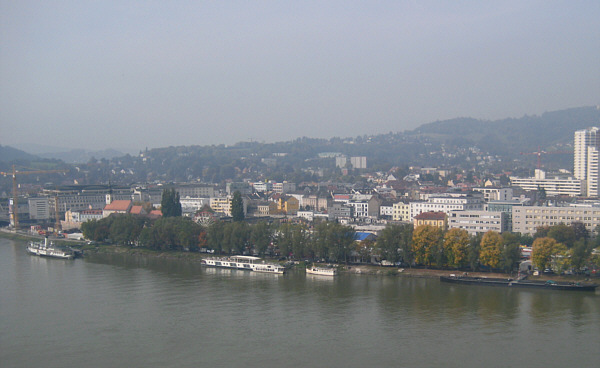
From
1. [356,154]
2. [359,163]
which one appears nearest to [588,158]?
[359,163]

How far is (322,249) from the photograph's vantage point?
36.0ft

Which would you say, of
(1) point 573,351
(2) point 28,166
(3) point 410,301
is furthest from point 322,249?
(2) point 28,166

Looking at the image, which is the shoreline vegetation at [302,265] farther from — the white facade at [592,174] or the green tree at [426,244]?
the white facade at [592,174]

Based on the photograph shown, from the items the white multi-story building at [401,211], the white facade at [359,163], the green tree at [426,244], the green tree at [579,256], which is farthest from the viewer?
the white facade at [359,163]

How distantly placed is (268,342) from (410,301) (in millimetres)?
2532

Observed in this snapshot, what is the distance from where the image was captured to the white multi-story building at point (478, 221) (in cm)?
1259

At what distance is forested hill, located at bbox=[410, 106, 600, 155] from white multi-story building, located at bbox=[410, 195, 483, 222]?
143ft

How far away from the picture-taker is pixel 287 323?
23.5 feet

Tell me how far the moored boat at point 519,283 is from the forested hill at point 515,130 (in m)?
50.5

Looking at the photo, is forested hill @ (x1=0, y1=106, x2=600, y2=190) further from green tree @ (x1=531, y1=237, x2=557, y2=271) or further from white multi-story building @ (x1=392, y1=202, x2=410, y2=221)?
green tree @ (x1=531, y1=237, x2=557, y2=271)

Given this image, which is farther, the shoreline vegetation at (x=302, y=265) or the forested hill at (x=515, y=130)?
the forested hill at (x=515, y=130)

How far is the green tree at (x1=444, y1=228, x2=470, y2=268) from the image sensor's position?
9891 millimetres

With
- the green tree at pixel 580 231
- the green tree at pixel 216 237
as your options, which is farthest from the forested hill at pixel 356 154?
the green tree at pixel 580 231

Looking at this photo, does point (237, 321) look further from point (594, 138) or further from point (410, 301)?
point (594, 138)
